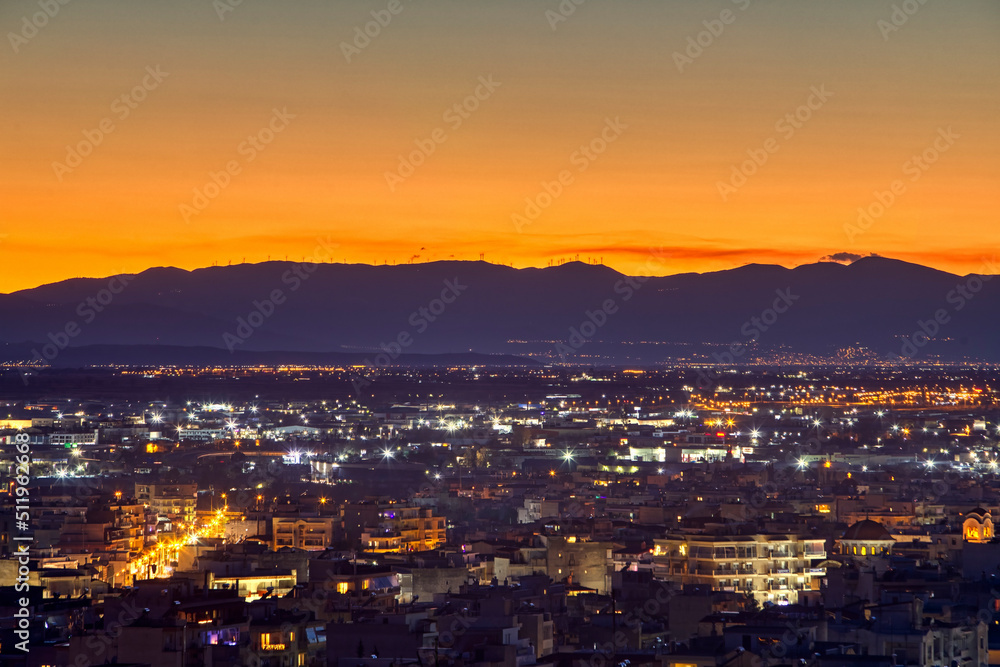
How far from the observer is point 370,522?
60156mm

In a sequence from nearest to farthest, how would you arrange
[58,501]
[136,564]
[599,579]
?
1. [599,579]
2. [136,564]
3. [58,501]

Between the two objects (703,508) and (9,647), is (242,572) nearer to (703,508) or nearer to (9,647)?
(9,647)

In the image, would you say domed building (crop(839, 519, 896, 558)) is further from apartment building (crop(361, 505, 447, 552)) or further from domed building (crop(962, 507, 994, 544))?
apartment building (crop(361, 505, 447, 552))

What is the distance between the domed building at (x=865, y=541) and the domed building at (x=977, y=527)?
1.62 metres

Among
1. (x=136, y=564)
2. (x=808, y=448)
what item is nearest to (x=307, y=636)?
(x=136, y=564)

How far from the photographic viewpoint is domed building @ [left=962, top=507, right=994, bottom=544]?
156ft

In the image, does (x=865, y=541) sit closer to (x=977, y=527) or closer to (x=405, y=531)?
(x=977, y=527)

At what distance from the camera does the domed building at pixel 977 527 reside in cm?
4769

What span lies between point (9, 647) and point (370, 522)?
30887 mm

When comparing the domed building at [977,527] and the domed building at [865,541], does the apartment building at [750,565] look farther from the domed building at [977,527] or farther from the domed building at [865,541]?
the domed building at [977,527]

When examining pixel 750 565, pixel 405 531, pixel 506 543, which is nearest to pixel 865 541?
pixel 750 565

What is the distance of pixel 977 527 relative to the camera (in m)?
49.0

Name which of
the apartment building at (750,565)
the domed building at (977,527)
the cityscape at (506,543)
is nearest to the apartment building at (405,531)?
the cityscape at (506,543)

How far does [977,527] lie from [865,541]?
243 centimetres
